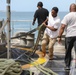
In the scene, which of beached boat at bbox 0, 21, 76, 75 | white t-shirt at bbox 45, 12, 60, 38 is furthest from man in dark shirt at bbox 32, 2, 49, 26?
white t-shirt at bbox 45, 12, 60, 38

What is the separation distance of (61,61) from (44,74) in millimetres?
3427

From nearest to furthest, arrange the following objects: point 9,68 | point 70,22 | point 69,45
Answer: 1. point 9,68
2. point 70,22
3. point 69,45

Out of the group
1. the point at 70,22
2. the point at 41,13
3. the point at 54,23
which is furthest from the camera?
the point at 41,13

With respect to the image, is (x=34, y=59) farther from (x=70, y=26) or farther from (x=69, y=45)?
(x=70, y=26)

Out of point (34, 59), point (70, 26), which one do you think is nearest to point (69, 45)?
point (70, 26)

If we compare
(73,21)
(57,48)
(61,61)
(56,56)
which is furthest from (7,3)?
(57,48)

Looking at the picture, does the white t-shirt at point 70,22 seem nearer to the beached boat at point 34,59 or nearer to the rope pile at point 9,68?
the beached boat at point 34,59

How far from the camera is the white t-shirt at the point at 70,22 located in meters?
9.59

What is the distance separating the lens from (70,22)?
31.8ft

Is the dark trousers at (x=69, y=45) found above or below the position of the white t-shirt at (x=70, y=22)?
below

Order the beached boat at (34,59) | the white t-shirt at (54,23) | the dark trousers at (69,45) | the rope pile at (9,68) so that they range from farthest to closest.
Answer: the white t-shirt at (54,23) < the dark trousers at (69,45) < the beached boat at (34,59) < the rope pile at (9,68)

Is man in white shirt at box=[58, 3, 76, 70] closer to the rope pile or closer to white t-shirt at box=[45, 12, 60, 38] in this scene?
white t-shirt at box=[45, 12, 60, 38]

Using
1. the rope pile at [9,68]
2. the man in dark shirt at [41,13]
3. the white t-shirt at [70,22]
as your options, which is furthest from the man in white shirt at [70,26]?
the man in dark shirt at [41,13]

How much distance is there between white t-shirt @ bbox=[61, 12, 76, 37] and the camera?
9594mm
